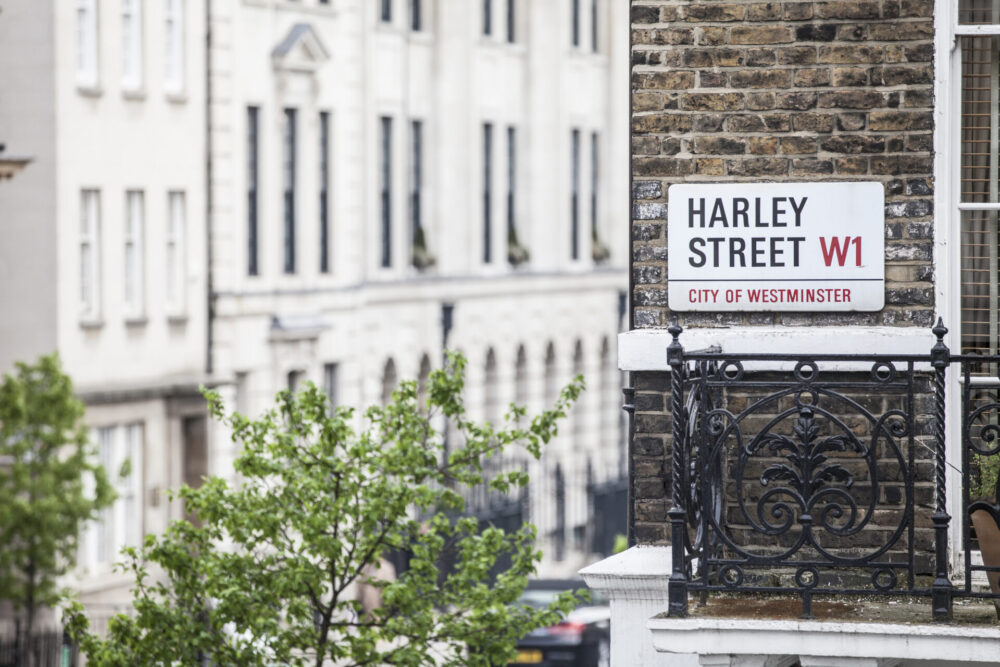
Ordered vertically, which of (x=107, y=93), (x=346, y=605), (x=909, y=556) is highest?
(x=107, y=93)

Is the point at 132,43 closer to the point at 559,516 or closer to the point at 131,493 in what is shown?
the point at 131,493

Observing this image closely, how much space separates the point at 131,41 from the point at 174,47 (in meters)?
1.32

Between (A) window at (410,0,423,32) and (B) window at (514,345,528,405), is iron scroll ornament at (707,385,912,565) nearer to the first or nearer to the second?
(A) window at (410,0,423,32)

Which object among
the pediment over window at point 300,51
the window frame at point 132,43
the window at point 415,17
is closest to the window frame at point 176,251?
the window frame at point 132,43

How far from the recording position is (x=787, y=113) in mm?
9383

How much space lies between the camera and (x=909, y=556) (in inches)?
325

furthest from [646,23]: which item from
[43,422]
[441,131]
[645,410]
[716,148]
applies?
[441,131]

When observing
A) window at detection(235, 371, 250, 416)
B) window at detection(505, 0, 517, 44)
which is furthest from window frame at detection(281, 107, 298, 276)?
window at detection(505, 0, 517, 44)

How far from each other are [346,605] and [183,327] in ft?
82.3

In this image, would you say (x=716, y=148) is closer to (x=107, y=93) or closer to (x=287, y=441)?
(x=287, y=441)

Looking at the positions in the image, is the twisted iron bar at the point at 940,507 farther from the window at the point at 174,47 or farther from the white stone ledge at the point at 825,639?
the window at the point at 174,47

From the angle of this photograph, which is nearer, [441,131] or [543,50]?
[441,131]

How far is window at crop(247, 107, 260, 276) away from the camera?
39656mm

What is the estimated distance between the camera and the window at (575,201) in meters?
55.4
